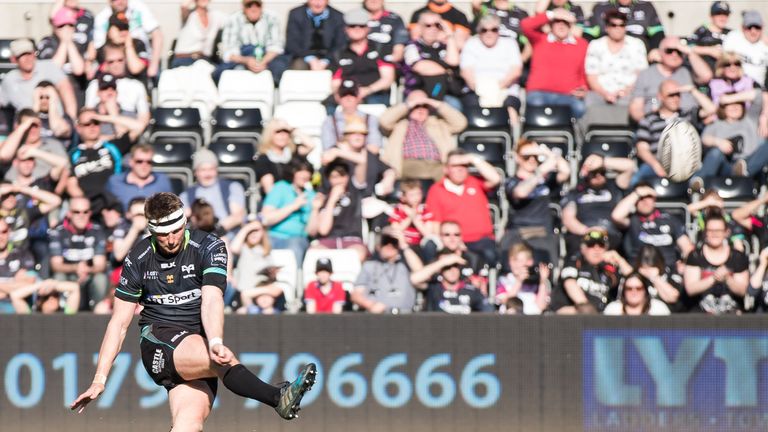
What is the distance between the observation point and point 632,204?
1373 cm

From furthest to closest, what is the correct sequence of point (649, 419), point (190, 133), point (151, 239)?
point (190, 133), point (649, 419), point (151, 239)

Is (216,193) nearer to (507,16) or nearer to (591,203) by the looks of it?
(591,203)

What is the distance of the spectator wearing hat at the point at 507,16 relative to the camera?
1565 cm

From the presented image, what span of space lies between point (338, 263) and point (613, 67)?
3.90 meters

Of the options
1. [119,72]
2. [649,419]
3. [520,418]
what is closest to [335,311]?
[520,418]

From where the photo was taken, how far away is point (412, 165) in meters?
14.4

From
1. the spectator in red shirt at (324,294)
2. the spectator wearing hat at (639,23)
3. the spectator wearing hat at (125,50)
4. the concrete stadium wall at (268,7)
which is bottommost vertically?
the spectator in red shirt at (324,294)

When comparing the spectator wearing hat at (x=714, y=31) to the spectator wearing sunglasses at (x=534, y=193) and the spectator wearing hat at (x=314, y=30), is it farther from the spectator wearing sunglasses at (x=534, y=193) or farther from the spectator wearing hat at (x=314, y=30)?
the spectator wearing hat at (x=314, y=30)

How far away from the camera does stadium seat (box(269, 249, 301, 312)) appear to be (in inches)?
529

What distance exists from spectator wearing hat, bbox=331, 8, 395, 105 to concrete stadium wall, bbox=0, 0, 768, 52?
161 cm

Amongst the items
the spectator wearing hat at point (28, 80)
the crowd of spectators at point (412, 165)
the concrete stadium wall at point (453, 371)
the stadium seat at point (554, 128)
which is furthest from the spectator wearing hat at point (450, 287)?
the spectator wearing hat at point (28, 80)

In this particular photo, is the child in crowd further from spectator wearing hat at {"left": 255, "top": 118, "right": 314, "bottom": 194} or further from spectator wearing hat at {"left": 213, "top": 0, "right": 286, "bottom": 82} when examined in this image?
spectator wearing hat at {"left": 213, "top": 0, "right": 286, "bottom": 82}

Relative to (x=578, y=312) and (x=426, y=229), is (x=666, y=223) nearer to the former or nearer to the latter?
(x=578, y=312)

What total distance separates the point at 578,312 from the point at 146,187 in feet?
14.2
